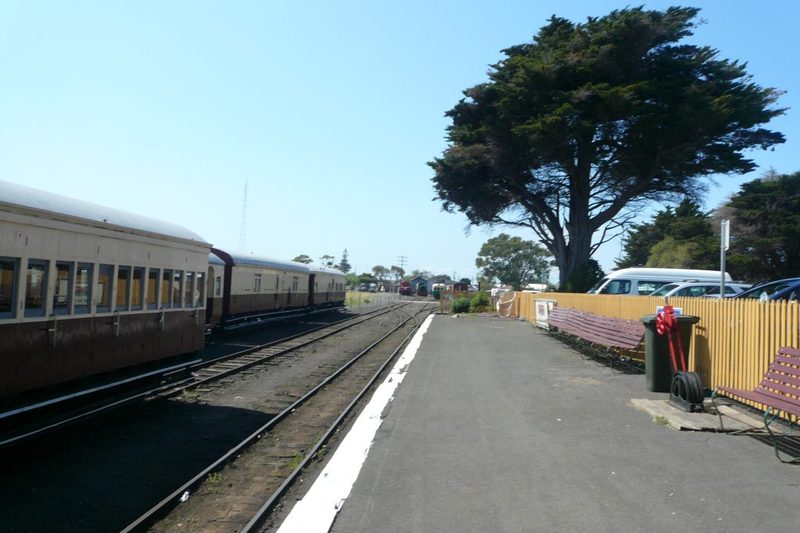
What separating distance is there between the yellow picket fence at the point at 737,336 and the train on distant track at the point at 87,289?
26.3ft

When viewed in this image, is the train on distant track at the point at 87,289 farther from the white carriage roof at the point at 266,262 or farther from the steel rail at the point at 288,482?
the white carriage roof at the point at 266,262

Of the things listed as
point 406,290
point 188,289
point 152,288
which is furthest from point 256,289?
point 406,290

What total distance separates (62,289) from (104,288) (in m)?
0.87

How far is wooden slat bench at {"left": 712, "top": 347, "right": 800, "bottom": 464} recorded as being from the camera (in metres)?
6.28

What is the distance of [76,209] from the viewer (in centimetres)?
761

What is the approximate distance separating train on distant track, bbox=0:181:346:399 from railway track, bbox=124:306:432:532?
2016 millimetres

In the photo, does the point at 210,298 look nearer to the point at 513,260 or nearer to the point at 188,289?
the point at 188,289

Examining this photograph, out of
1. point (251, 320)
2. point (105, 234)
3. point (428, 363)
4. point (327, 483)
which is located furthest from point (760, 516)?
point (251, 320)

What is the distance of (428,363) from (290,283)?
1766 centimetres

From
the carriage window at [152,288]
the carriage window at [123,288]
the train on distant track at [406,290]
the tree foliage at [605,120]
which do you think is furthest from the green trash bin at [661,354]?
the train on distant track at [406,290]

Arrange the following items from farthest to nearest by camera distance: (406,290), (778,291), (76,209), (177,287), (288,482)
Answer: (406,290) → (778,291) → (177,287) → (76,209) → (288,482)

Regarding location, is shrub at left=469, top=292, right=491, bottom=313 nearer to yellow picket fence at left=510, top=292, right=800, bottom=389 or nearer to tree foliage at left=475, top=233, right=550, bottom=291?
yellow picket fence at left=510, top=292, right=800, bottom=389

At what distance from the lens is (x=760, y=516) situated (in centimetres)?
475

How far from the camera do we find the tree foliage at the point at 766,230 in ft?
129
